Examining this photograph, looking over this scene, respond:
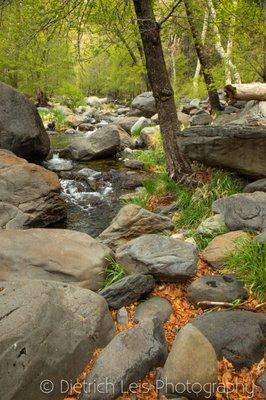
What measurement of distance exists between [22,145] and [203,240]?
7752 millimetres

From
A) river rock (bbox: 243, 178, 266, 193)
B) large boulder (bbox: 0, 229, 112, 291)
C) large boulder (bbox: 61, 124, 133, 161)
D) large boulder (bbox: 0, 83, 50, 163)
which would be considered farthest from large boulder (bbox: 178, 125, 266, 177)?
large boulder (bbox: 61, 124, 133, 161)

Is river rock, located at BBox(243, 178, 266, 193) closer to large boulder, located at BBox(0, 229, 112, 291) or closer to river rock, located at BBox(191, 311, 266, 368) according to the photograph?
large boulder, located at BBox(0, 229, 112, 291)

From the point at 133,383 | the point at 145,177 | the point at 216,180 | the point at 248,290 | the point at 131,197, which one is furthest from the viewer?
the point at 145,177

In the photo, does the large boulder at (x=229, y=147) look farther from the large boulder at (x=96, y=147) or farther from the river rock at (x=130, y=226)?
the large boulder at (x=96, y=147)

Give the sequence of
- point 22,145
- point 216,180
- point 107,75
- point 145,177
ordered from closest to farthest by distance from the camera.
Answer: point 216,180
point 145,177
point 22,145
point 107,75

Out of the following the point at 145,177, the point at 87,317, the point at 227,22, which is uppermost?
the point at 227,22

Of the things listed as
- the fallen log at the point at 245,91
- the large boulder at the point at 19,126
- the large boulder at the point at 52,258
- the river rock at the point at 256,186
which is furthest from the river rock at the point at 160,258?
the large boulder at the point at 19,126

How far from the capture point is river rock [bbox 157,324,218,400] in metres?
3.19

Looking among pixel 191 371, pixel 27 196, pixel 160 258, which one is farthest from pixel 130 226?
pixel 191 371

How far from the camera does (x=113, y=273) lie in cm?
486

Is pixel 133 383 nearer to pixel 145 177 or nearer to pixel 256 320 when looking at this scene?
pixel 256 320

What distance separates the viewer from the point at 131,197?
8.98 meters

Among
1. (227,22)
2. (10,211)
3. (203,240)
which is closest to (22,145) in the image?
(10,211)

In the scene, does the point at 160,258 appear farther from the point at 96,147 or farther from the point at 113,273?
the point at 96,147
